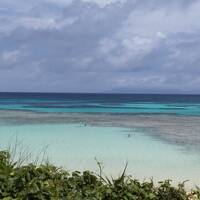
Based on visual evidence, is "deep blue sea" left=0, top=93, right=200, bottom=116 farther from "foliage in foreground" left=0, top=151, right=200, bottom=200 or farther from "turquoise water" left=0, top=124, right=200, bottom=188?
"foliage in foreground" left=0, top=151, right=200, bottom=200

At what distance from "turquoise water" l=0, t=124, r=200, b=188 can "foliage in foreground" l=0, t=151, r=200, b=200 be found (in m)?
3.00

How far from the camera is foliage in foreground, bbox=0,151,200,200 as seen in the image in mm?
4410

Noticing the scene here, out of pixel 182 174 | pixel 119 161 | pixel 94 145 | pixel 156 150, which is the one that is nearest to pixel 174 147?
pixel 156 150

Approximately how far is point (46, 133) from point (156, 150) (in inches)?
219

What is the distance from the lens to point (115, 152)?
12914 millimetres

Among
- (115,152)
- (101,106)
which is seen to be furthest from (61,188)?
(101,106)

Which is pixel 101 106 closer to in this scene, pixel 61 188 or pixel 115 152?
pixel 115 152

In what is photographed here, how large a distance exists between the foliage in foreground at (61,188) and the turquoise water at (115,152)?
118 inches

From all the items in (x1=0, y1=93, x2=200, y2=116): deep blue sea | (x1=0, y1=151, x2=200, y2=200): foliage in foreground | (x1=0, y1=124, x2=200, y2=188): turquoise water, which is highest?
(x1=0, y1=151, x2=200, y2=200): foliage in foreground

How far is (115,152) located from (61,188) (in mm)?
8371

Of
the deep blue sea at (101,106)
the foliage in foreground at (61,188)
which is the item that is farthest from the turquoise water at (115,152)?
the deep blue sea at (101,106)

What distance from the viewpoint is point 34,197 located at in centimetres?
435

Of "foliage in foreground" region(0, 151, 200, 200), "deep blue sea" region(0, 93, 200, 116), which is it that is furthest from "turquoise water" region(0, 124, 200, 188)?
"deep blue sea" region(0, 93, 200, 116)

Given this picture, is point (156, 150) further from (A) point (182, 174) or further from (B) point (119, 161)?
(A) point (182, 174)
